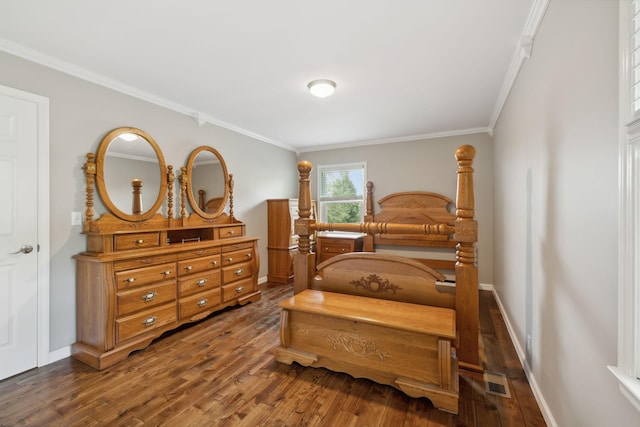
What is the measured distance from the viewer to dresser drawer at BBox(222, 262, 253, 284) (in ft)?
10.9

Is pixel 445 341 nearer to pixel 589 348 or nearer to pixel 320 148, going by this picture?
pixel 589 348

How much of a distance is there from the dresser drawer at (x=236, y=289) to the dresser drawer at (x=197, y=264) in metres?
0.34

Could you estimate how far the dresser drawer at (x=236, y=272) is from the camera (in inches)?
131

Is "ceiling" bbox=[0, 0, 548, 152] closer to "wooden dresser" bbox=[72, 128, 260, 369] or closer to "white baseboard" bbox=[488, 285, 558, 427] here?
"wooden dresser" bbox=[72, 128, 260, 369]

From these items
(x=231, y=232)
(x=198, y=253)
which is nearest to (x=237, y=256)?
(x=231, y=232)

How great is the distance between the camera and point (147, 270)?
2533mm

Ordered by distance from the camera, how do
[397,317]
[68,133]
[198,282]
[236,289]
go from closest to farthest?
[397,317], [68,133], [198,282], [236,289]

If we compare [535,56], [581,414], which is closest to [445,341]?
[581,414]

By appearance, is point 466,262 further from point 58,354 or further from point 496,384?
point 58,354

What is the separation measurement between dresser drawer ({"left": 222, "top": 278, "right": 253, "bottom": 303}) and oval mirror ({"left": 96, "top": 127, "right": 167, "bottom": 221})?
119 cm

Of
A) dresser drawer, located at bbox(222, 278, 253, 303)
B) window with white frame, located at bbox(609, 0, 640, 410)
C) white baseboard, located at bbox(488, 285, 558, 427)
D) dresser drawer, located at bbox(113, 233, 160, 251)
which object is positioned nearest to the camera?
window with white frame, located at bbox(609, 0, 640, 410)

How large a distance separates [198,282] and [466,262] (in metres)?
2.59

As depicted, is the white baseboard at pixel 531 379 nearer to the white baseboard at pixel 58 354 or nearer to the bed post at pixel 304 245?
the bed post at pixel 304 245

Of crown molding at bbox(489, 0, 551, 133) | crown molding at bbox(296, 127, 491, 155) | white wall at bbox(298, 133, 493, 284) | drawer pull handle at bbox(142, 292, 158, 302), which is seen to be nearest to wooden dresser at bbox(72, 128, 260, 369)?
drawer pull handle at bbox(142, 292, 158, 302)
